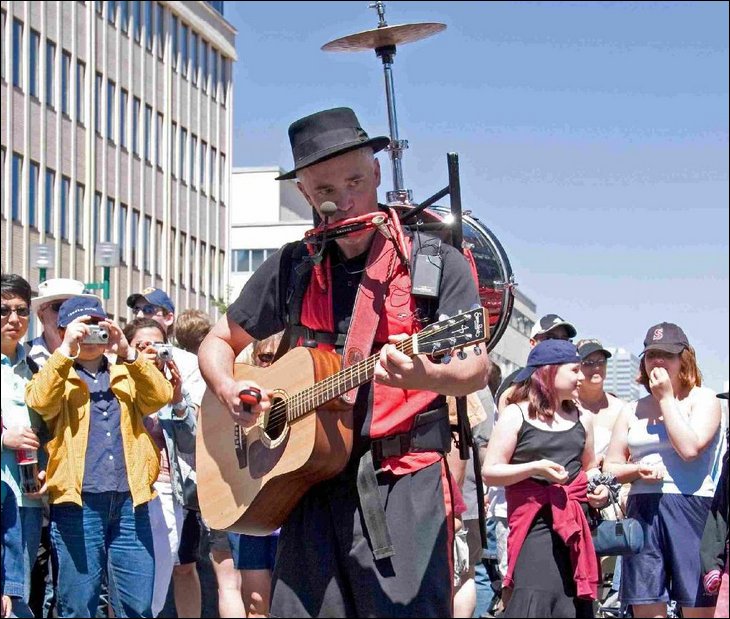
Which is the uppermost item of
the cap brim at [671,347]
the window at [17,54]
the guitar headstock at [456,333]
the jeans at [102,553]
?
the window at [17,54]

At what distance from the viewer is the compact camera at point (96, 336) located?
26.6 ft

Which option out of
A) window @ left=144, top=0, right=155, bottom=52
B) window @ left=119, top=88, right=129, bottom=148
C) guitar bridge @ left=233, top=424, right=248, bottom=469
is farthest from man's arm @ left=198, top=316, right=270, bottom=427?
window @ left=144, top=0, right=155, bottom=52

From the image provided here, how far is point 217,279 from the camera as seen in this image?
64.8 meters

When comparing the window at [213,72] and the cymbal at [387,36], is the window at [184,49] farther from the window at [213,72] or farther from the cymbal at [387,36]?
the cymbal at [387,36]

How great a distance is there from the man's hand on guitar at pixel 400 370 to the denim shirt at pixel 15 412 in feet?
14.0

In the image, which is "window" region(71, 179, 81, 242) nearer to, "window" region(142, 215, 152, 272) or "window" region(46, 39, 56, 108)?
"window" region(46, 39, 56, 108)

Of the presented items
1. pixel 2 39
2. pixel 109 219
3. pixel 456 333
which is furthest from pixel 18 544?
pixel 109 219

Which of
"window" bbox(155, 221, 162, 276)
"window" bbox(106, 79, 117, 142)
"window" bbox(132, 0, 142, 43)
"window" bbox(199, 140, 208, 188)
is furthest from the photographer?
"window" bbox(199, 140, 208, 188)

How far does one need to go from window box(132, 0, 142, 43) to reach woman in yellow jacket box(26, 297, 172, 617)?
47.7 metres

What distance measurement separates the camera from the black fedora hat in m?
4.92

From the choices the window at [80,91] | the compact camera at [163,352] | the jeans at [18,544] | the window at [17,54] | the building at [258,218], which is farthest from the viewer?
the building at [258,218]

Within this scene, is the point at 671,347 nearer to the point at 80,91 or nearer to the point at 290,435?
the point at 290,435

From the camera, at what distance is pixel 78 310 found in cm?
835

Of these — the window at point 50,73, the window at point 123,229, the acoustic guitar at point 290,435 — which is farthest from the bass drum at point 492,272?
the window at point 123,229
